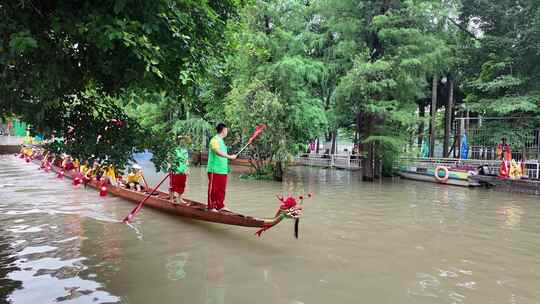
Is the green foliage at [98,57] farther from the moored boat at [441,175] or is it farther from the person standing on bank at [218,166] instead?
the moored boat at [441,175]

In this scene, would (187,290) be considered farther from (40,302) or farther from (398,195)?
(398,195)

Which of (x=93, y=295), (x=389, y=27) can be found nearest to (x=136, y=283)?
(x=93, y=295)

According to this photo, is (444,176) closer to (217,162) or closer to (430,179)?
(430,179)

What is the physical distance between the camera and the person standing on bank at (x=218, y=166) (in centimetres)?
718

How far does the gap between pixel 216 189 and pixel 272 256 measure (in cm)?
186

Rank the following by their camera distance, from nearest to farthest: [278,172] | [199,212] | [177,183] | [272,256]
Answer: [272,256] < [199,212] < [177,183] < [278,172]

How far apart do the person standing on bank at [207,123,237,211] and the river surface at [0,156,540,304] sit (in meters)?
0.61

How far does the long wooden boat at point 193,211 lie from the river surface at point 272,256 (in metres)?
0.26

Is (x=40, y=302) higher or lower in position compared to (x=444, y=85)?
lower

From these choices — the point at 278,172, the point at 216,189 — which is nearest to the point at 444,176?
the point at 278,172

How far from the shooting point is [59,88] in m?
3.62

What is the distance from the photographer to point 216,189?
7.44m

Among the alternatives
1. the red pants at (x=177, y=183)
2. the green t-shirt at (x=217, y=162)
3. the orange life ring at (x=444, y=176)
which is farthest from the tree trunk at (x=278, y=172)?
the green t-shirt at (x=217, y=162)

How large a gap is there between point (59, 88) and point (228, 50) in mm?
2107
